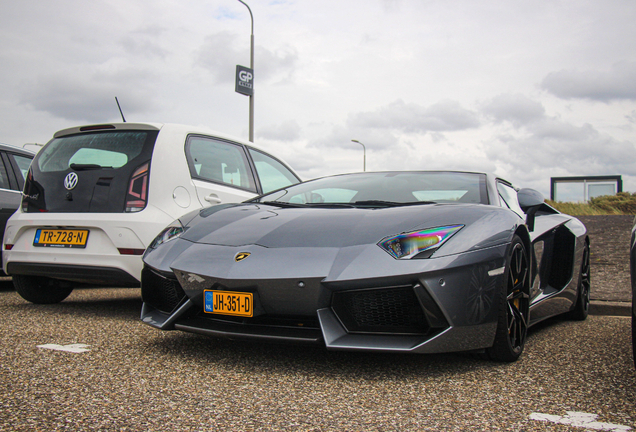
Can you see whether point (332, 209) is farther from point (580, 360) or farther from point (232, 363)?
point (580, 360)

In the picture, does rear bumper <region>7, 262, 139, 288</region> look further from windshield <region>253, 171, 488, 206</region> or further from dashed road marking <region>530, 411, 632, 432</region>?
dashed road marking <region>530, 411, 632, 432</region>

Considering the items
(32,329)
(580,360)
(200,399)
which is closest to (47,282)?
(32,329)

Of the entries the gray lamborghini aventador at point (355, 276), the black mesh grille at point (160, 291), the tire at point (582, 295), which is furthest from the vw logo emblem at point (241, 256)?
the tire at point (582, 295)

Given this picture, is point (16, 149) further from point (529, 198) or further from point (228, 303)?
point (529, 198)

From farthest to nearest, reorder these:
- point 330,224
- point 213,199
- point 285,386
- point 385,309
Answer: point 213,199 < point 330,224 < point 385,309 < point 285,386

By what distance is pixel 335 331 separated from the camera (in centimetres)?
250

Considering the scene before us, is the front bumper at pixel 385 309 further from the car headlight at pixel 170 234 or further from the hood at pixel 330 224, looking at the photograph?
the car headlight at pixel 170 234

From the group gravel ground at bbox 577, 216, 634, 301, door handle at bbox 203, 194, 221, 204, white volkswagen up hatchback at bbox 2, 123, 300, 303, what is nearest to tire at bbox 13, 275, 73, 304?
white volkswagen up hatchback at bbox 2, 123, 300, 303

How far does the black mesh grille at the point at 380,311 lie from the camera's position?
2.51 metres

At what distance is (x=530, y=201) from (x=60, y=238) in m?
3.23

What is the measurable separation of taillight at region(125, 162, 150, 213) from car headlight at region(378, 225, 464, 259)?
216cm

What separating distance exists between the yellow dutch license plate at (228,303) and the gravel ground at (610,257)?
13.7 feet

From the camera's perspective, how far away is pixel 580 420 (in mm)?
1995

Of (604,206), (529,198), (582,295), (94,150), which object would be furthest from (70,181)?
(604,206)
